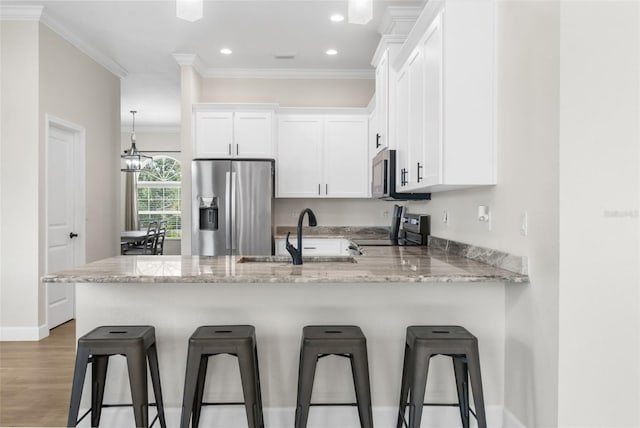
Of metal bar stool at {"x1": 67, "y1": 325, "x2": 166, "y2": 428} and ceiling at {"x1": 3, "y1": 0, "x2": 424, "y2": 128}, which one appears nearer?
metal bar stool at {"x1": 67, "y1": 325, "x2": 166, "y2": 428}

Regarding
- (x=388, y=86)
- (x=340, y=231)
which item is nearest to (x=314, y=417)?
(x=388, y=86)

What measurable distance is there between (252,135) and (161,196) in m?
5.14

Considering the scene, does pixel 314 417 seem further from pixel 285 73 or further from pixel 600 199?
pixel 285 73

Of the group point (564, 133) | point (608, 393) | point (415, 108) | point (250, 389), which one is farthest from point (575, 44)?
point (250, 389)

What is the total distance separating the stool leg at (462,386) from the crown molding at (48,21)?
431cm

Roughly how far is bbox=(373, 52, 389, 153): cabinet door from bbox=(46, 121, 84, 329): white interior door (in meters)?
3.09

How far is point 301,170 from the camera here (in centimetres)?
542

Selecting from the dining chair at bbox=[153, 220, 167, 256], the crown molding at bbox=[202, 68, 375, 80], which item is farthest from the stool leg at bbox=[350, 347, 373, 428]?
the dining chair at bbox=[153, 220, 167, 256]

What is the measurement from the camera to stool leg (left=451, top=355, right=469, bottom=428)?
2168mm

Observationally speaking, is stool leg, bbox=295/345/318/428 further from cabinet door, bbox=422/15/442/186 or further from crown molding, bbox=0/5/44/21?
crown molding, bbox=0/5/44/21

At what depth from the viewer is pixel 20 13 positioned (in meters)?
3.96

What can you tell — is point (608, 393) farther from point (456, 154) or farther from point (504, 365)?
point (456, 154)

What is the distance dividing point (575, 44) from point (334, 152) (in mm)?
3698

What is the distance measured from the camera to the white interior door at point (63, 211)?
4410 mm
